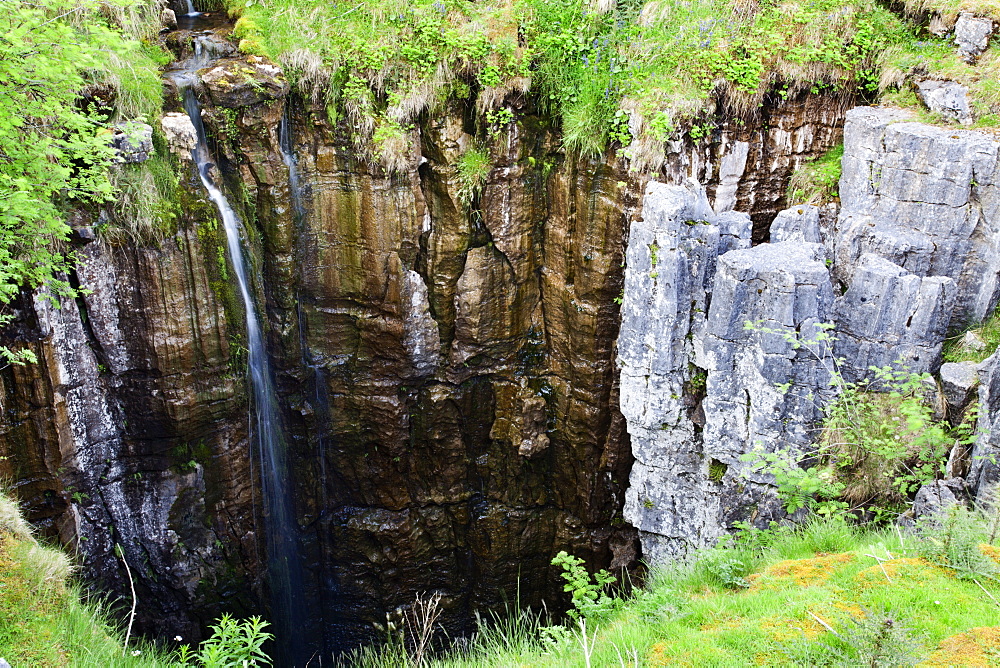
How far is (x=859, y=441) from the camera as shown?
6949 millimetres

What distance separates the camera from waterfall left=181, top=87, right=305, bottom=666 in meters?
9.27

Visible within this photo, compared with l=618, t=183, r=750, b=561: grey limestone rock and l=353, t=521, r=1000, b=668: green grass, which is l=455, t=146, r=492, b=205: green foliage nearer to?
l=618, t=183, r=750, b=561: grey limestone rock

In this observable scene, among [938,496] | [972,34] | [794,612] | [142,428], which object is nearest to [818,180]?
[972,34]

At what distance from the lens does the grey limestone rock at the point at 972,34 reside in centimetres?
820

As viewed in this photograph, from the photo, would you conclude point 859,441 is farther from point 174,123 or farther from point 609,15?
point 174,123

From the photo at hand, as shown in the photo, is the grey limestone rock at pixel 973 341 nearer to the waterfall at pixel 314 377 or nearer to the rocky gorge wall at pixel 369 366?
the rocky gorge wall at pixel 369 366

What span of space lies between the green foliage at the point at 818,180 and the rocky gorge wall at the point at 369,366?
0.17 metres

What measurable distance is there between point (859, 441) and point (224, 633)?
5.87 m

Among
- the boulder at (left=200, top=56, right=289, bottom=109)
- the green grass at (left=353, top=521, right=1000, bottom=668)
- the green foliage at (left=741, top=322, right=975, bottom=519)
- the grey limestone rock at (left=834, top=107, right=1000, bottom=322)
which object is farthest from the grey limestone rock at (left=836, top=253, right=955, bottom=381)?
the boulder at (left=200, top=56, right=289, bottom=109)

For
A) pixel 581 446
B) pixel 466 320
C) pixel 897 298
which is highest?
pixel 897 298

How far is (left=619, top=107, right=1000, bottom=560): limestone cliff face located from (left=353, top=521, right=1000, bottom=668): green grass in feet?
5.24

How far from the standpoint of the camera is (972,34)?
8.28 meters

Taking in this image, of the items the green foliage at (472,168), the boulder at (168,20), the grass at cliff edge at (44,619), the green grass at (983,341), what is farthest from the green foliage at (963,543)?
the boulder at (168,20)

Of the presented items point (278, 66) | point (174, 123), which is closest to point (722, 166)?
point (278, 66)
